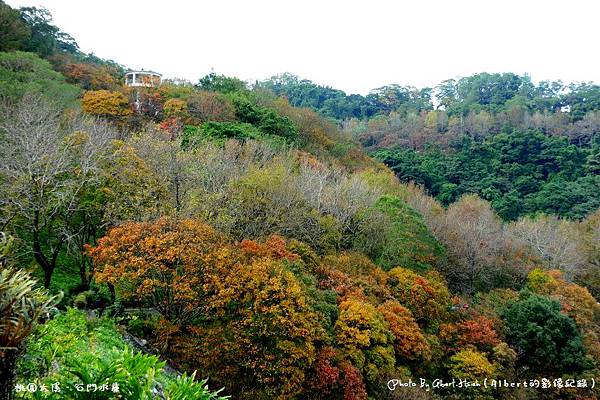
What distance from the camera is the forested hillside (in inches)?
283

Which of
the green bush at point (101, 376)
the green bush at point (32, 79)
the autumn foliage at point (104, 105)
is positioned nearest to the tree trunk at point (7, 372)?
the green bush at point (101, 376)

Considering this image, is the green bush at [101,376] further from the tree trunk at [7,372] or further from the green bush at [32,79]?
the green bush at [32,79]

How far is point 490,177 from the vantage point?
148ft

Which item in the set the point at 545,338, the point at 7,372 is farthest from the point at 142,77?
the point at 7,372

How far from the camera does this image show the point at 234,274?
891 centimetres

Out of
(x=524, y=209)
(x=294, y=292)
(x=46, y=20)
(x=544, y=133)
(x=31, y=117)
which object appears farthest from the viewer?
(x=544, y=133)

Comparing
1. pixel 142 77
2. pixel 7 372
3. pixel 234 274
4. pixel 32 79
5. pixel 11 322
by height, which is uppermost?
pixel 142 77

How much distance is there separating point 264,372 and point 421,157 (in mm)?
43168

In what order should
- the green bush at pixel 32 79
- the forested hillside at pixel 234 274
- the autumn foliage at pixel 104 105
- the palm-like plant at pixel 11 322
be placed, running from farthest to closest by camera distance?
1. the autumn foliage at pixel 104 105
2. the green bush at pixel 32 79
3. the forested hillside at pixel 234 274
4. the palm-like plant at pixel 11 322

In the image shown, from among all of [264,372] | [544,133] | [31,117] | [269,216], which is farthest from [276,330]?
[544,133]

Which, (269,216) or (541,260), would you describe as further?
(541,260)

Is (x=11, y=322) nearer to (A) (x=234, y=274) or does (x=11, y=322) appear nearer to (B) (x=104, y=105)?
(A) (x=234, y=274)

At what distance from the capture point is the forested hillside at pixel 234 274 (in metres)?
7.18

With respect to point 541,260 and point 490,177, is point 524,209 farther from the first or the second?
point 541,260
